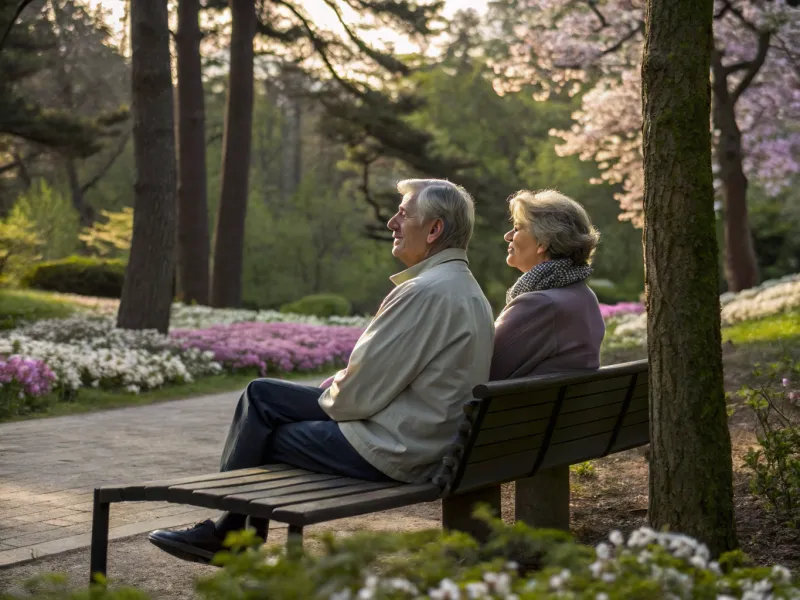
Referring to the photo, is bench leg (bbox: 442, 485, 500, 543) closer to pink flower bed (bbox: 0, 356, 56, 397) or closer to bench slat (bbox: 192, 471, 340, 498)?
bench slat (bbox: 192, 471, 340, 498)

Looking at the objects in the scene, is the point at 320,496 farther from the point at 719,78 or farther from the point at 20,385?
the point at 719,78

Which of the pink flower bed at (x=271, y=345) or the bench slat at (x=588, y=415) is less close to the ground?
the bench slat at (x=588, y=415)

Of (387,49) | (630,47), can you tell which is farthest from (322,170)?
(630,47)

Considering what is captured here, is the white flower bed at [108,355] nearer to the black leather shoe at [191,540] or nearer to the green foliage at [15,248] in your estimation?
the black leather shoe at [191,540]

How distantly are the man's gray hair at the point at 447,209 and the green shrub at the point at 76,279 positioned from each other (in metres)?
20.1

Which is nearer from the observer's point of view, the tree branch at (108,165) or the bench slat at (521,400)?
the bench slat at (521,400)

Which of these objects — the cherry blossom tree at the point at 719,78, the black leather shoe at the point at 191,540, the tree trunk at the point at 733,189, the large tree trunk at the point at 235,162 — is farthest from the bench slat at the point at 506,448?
the large tree trunk at the point at 235,162

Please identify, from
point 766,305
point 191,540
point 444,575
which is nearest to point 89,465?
point 191,540

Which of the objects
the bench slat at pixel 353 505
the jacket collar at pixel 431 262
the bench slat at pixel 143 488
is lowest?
the bench slat at pixel 353 505

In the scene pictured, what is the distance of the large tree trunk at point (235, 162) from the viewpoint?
2348 cm

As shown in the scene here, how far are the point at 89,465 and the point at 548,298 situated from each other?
11.7 ft

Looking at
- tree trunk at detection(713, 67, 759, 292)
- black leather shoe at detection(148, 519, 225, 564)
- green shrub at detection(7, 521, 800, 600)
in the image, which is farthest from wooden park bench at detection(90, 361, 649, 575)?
tree trunk at detection(713, 67, 759, 292)

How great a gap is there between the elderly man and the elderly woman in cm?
36

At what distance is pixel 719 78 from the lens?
1684cm
